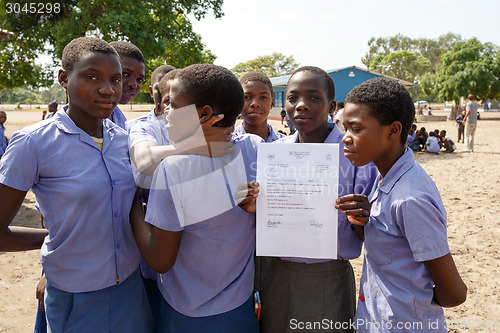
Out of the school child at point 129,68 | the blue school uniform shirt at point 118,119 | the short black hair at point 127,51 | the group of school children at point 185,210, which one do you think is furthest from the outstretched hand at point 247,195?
the short black hair at point 127,51

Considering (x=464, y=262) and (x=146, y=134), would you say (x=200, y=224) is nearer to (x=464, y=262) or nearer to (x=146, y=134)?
(x=146, y=134)

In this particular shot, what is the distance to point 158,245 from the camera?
4.99 ft

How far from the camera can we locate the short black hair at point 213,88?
1535 mm

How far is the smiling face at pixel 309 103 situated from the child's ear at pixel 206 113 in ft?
2.42

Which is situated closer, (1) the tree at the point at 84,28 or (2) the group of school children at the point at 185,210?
(2) the group of school children at the point at 185,210

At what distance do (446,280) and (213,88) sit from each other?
4.05 feet

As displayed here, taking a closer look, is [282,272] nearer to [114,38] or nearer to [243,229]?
[243,229]

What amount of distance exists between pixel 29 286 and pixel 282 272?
11.2 ft

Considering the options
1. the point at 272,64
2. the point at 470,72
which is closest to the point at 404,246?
the point at 470,72

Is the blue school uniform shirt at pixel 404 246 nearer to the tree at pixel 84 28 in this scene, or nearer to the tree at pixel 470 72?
the tree at pixel 84 28

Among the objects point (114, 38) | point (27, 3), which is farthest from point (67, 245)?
point (27, 3)

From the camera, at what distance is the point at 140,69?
2916 millimetres

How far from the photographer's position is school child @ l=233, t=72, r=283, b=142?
3.20 m

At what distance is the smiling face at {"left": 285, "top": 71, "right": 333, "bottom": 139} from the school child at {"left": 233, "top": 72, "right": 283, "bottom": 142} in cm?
101
